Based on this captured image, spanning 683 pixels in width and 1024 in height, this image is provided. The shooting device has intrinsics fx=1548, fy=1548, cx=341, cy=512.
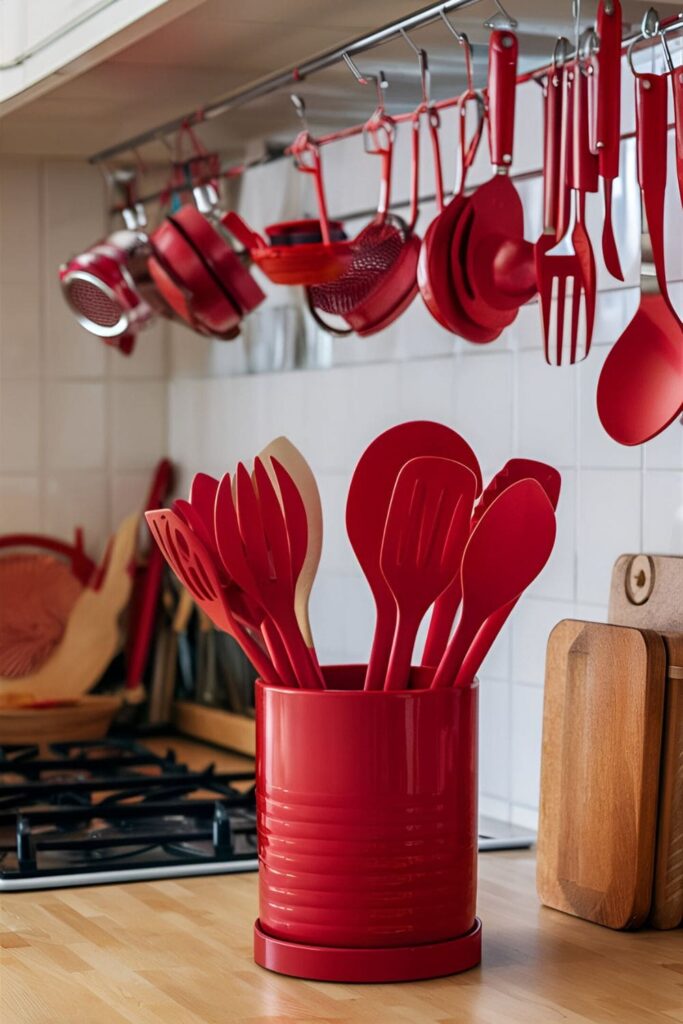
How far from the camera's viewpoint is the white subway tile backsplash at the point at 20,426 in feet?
6.46

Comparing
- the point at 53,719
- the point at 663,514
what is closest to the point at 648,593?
the point at 663,514

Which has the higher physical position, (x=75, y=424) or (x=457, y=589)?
(x=75, y=424)

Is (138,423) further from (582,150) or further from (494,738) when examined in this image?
(582,150)

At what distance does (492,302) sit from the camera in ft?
3.90

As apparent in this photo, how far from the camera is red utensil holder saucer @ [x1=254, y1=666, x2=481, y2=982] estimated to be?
930mm

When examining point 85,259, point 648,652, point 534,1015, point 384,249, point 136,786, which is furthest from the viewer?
point 85,259

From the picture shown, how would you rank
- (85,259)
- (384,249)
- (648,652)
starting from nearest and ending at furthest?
1. (648,652)
2. (384,249)
3. (85,259)

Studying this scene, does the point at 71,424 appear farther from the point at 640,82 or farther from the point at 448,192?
the point at 640,82

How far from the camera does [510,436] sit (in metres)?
1.43

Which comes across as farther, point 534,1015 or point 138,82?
point 138,82

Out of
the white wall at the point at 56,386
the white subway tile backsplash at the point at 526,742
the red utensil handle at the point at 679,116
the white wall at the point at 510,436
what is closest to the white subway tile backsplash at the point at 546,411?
the white wall at the point at 510,436

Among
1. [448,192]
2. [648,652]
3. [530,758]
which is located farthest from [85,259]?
[648,652]

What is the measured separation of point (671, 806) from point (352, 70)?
671 mm

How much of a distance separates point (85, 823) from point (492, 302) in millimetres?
581
